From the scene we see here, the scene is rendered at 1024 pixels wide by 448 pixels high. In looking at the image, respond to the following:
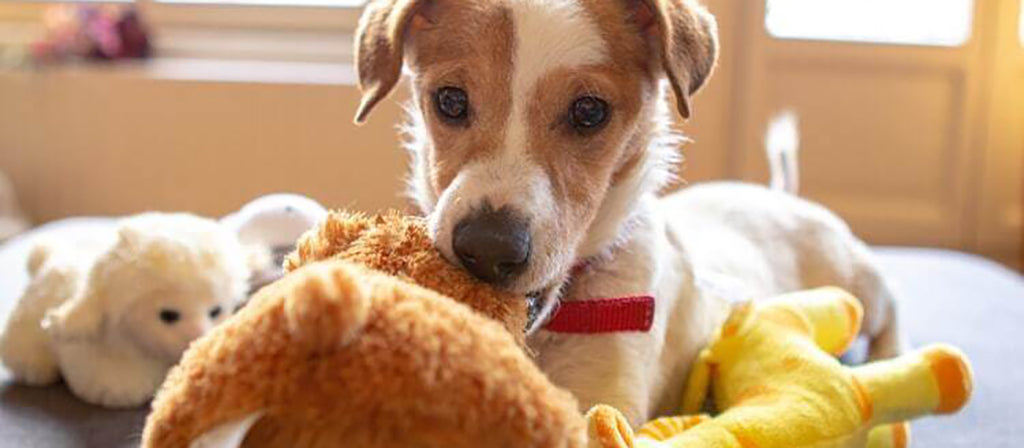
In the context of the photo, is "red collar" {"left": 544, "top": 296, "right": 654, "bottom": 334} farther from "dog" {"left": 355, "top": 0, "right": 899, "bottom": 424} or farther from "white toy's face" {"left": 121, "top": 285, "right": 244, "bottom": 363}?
"white toy's face" {"left": 121, "top": 285, "right": 244, "bottom": 363}

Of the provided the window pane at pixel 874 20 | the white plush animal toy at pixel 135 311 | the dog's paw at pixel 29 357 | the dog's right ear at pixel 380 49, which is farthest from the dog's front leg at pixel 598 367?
the window pane at pixel 874 20

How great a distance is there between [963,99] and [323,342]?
3.82m

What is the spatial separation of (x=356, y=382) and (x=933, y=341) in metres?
1.74

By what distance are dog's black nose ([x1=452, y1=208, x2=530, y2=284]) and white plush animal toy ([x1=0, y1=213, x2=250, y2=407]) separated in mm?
628

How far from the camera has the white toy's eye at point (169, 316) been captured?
169cm

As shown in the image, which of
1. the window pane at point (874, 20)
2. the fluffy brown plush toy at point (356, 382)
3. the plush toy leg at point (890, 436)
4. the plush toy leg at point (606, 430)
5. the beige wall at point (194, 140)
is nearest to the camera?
the fluffy brown plush toy at point (356, 382)

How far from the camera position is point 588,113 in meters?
1.48

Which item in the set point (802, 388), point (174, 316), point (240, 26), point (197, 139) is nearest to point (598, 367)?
point (802, 388)

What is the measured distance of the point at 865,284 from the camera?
7.09ft

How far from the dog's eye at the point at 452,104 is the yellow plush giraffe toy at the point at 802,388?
498 millimetres

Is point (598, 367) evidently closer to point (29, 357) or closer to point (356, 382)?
point (356, 382)

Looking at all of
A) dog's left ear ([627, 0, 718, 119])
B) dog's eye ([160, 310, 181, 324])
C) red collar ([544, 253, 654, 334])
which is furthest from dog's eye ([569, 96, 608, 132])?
dog's eye ([160, 310, 181, 324])

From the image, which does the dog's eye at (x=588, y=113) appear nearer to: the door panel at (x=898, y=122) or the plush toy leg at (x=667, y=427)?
the plush toy leg at (x=667, y=427)

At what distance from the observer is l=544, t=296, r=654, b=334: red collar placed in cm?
149
